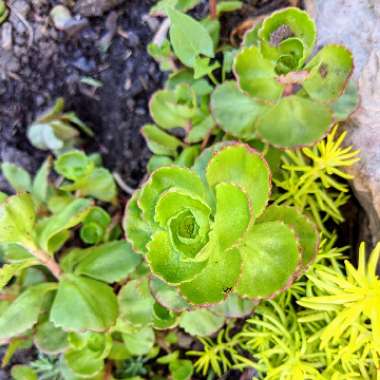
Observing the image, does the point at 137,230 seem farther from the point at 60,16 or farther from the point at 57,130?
the point at 60,16

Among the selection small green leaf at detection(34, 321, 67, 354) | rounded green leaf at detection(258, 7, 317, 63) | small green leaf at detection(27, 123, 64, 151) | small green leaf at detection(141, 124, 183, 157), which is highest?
rounded green leaf at detection(258, 7, 317, 63)

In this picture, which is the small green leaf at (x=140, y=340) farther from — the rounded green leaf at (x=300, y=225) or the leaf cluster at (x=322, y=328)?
the rounded green leaf at (x=300, y=225)

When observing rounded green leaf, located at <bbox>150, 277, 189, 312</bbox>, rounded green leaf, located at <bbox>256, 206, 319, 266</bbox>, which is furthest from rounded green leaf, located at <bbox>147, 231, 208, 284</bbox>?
rounded green leaf, located at <bbox>256, 206, 319, 266</bbox>

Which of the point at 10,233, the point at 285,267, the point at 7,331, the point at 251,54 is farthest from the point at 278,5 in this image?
the point at 7,331

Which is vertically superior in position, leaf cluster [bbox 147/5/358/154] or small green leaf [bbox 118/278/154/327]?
leaf cluster [bbox 147/5/358/154]

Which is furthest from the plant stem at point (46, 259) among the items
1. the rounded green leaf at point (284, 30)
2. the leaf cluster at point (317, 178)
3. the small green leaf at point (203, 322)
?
the rounded green leaf at point (284, 30)

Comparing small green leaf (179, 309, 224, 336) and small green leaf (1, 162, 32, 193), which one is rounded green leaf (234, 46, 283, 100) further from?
small green leaf (1, 162, 32, 193)
